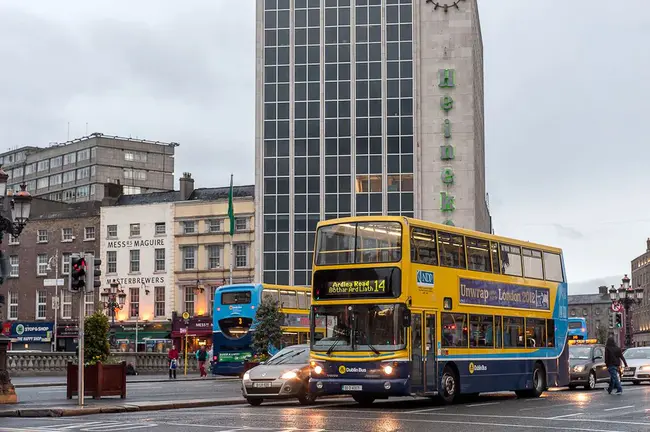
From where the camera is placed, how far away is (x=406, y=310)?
25.2 m

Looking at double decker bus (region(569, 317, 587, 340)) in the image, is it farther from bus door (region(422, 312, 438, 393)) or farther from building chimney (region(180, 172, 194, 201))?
bus door (region(422, 312, 438, 393))

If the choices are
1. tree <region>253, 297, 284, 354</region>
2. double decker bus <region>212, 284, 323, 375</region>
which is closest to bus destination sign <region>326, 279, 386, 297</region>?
tree <region>253, 297, 284, 354</region>

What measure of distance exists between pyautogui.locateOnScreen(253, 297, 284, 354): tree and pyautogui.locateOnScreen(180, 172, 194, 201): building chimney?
146ft

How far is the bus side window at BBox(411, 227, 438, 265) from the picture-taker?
25.8 metres

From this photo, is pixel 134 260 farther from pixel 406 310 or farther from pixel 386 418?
pixel 386 418

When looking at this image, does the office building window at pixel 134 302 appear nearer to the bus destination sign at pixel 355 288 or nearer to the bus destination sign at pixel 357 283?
the bus destination sign at pixel 357 283

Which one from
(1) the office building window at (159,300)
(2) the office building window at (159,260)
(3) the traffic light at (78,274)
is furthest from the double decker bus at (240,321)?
(2) the office building window at (159,260)

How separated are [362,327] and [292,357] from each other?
3.44 metres

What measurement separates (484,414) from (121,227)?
70504 millimetres

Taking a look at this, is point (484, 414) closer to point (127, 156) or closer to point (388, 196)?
point (388, 196)

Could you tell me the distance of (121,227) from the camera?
90.5m

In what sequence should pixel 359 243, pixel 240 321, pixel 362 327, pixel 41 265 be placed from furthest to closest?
1. pixel 41 265
2. pixel 240 321
3. pixel 359 243
4. pixel 362 327

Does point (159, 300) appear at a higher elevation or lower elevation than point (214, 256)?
lower

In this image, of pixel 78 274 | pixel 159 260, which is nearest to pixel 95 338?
pixel 78 274
